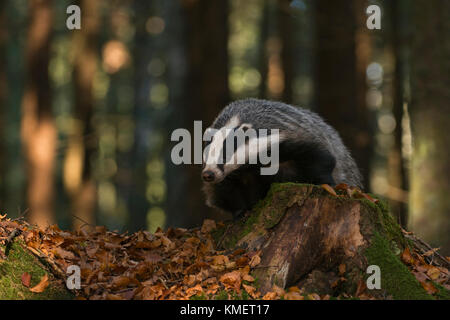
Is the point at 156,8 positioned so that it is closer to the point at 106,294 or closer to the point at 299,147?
the point at 299,147

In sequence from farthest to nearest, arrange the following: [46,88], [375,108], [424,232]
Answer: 1. [375,108]
2. [46,88]
3. [424,232]

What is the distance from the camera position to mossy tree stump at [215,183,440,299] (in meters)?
4.77

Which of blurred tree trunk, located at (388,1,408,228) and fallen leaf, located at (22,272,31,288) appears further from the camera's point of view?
blurred tree trunk, located at (388,1,408,228)

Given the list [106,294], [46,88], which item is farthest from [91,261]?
[46,88]

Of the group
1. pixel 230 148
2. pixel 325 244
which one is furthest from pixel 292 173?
pixel 325 244

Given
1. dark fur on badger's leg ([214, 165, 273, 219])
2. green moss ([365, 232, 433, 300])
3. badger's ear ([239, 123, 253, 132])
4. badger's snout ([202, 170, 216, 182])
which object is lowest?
green moss ([365, 232, 433, 300])

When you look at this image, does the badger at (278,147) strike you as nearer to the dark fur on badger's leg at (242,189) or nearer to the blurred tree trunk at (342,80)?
the dark fur on badger's leg at (242,189)

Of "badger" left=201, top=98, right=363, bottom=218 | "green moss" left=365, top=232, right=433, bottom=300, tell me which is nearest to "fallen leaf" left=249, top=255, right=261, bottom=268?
"green moss" left=365, top=232, right=433, bottom=300

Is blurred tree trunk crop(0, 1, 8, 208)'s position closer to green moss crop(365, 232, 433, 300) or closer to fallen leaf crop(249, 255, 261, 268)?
fallen leaf crop(249, 255, 261, 268)

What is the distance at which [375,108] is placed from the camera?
1098 inches

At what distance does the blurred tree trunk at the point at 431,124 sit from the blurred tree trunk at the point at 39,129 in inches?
309

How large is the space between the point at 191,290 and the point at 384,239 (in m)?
1.81

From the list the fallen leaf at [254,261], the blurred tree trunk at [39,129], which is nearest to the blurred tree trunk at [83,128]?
the blurred tree trunk at [39,129]

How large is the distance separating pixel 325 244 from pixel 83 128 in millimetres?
11647
